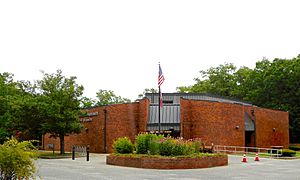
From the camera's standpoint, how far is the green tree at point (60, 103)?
3350 cm

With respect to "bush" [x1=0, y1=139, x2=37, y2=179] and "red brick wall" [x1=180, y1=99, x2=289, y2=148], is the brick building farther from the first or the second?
"bush" [x1=0, y1=139, x2=37, y2=179]

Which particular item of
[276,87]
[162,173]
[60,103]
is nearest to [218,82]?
[276,87]

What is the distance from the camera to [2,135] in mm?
46000

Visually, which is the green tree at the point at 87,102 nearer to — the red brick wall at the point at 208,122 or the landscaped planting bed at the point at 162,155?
the red brick wall at the point at 208,122

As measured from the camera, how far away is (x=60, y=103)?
34.6m

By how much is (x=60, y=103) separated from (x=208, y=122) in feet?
45.4

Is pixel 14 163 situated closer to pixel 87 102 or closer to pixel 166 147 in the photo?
pixel 166 147

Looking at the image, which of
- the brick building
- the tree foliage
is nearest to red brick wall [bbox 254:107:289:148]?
the brick building

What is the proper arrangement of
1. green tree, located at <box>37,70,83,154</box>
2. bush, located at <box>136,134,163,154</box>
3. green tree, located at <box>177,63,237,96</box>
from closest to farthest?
bush, located at <box>136,134,163,154</box> → green tree, located at <box>37,70,83,154</box> → green tree, located at <box>177,63,237,96</box>

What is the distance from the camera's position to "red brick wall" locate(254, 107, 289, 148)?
4344 cm

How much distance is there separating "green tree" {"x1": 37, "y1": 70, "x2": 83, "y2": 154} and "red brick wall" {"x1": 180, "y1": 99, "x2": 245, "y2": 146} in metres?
10.1

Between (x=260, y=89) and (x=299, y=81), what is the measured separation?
19.6 ft

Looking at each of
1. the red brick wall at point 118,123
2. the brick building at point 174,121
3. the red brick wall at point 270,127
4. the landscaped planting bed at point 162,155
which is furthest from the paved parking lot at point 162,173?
the red brick wall at point 270,127

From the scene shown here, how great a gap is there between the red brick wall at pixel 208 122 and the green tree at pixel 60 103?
33.2ft
